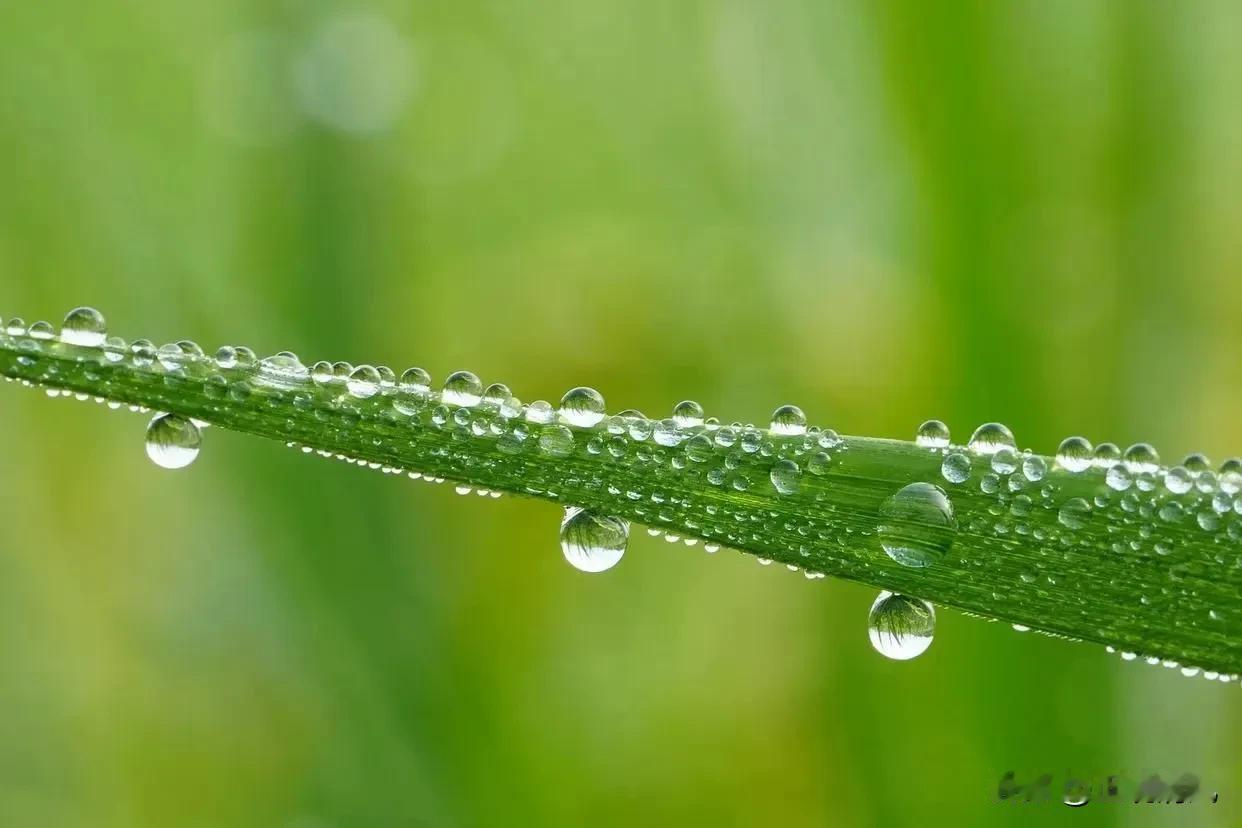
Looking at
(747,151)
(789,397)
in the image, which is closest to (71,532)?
(789,397)

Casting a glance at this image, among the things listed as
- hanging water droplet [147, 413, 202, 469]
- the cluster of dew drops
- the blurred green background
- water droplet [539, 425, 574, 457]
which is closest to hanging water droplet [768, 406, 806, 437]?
the cluster of dew drops

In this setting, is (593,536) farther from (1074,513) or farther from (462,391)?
(1074,513)

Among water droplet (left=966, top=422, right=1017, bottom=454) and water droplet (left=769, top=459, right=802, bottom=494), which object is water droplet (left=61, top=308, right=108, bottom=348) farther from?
water droplet (left=966, top=422, right=1017, bottom=454)

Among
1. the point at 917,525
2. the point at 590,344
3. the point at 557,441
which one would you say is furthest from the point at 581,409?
the point at 590,344

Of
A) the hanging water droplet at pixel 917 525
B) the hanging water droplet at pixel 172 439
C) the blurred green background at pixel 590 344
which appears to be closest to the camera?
the hanging water droplet at pixel 917 525

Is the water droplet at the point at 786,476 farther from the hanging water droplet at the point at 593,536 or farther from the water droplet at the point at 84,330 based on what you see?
the water droplet at the point at 84,330

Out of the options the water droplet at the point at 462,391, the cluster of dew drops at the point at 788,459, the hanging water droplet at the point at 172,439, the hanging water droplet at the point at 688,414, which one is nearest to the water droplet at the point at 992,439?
the cluster of dew drops at the point at 788,459
